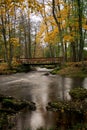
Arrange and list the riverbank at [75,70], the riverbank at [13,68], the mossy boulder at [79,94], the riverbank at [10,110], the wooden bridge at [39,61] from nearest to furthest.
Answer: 1. the riverbank at [10,110]
2. the mossy boulder at [79,94]
3. the riverbank at [75,70]
4. the riverbank at [13,68]
5. the wooden bridge at [39,61]

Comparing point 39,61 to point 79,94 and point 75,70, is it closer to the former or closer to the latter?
point 75,70

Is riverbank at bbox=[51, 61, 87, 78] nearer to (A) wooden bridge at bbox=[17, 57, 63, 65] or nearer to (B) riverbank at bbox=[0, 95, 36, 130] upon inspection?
(A) wooden bridge at bbox=[17, 57, 63, 65]

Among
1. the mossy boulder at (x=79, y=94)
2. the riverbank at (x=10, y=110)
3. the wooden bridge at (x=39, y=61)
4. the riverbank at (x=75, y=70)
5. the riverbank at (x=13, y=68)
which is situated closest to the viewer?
the riverbank at (x=10, y=110)

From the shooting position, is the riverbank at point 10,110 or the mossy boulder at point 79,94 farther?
the mossy boulder at point 79,94

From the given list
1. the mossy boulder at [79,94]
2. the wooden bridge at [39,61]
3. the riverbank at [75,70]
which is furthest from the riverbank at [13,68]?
the mossy boulder at [79,94]

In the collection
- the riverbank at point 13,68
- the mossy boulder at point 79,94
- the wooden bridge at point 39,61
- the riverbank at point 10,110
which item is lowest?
the riverbank at point 13,68

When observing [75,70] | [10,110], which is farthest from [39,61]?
[10,110]

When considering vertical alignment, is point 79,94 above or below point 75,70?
above

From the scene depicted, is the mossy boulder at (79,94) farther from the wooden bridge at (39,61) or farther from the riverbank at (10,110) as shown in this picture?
the wooden bridge at (39,61)

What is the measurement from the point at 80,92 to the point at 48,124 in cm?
487

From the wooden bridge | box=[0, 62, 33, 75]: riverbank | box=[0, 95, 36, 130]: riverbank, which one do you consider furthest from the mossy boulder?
the wooden bridge

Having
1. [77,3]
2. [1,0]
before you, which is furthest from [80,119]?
[77,3]

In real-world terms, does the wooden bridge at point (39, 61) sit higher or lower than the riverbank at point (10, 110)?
lower

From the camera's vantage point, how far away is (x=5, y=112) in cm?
922
